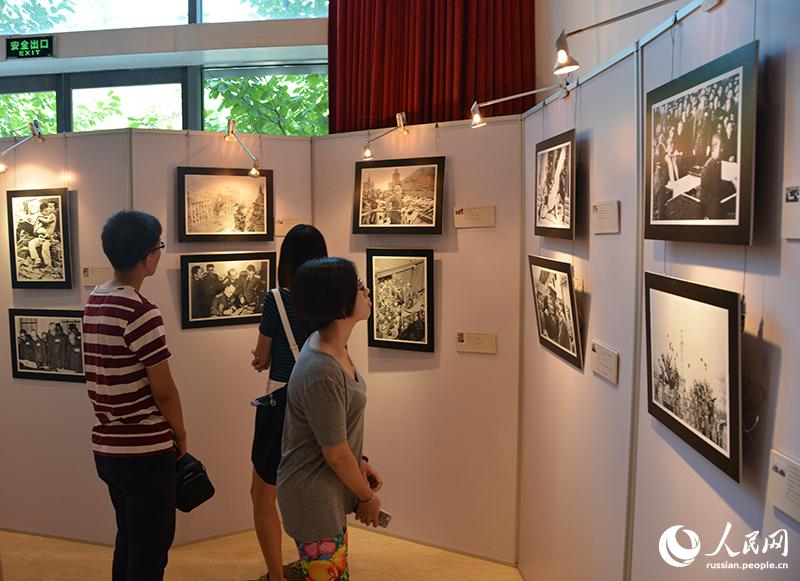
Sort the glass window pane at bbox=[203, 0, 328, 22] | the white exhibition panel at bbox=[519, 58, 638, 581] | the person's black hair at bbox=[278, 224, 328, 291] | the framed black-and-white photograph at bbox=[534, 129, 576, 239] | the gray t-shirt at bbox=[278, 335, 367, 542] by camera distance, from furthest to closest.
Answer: the glass window pane at bbox=[203, 0, 328, 22], the person's black hair at bbox=[278, 224, 328, 291], the framed black-and-white photograph at bbox=[534, 129, 576, 239], the white exhibition panel at bbox=[519, 58, 638, 581], the gray t-shirt at bbox=[278, 335, 367, 542]

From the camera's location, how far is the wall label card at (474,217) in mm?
4094

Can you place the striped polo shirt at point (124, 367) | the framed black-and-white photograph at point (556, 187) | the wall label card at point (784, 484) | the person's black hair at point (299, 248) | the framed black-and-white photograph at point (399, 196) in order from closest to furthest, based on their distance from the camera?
1. the wall label card at point (784, 484)
2. the striped polo shirt at point (124, 367)
3. the framed black-and-white photograph at point (556, 187)
4. the person's black hair at point (299, 248)
5. the framed black-and-white photograph at point (399, 196)

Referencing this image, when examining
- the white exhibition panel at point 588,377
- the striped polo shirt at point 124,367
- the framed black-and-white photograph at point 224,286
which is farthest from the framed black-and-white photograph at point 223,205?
the white exhibition panel at point 588,377

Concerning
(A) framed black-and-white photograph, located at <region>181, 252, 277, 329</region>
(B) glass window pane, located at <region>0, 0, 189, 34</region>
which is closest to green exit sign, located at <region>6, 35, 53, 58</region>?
(B) glass window pane, located at <region>0, 0, 189, 34</region>

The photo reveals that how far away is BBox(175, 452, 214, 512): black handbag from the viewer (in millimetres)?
3078

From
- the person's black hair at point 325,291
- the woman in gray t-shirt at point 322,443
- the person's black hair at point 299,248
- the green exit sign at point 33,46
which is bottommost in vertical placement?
the woman in gray t-shirt at point 322,443

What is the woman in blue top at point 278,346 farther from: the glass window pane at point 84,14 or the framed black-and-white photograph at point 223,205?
the glass window pane at point 84,14

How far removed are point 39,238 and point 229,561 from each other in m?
2.43

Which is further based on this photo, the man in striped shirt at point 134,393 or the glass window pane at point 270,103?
the glass window pane at point 270,103

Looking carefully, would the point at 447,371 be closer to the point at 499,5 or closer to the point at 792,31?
the point at 499,5

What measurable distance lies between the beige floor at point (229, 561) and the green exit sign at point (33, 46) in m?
3.74

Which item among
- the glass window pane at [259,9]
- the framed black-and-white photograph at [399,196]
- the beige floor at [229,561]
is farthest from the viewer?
the glass window pane at [259,9]

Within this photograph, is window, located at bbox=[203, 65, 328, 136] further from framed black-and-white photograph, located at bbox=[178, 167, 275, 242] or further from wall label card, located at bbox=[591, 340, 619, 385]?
wall label card, located at bbox=[591, 340, 619, 385]

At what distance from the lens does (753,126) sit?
5.06 ft
